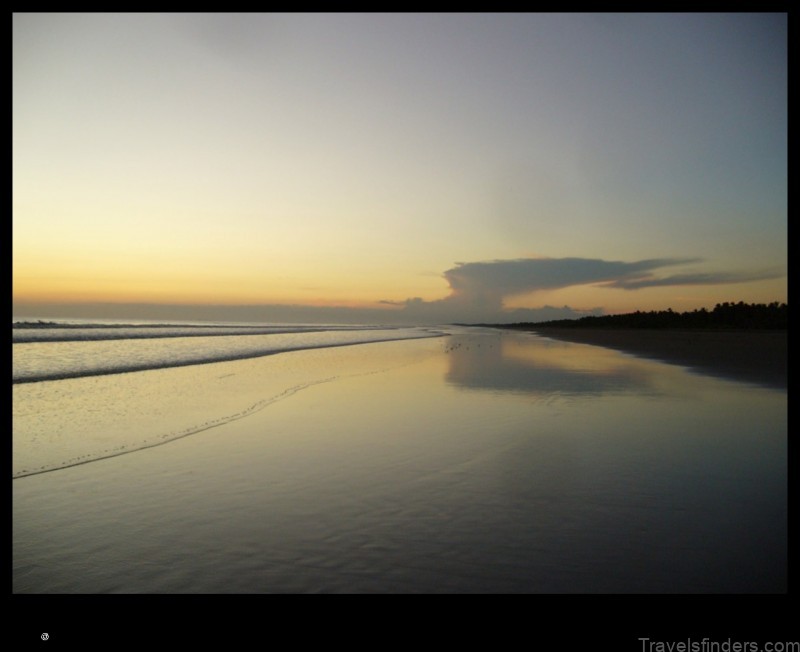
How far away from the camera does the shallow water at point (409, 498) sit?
5578 millimetres

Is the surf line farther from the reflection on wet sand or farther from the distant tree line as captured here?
the distant tree line

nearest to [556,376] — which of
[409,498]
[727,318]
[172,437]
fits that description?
[172,437]

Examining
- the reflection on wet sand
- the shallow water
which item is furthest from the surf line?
the reflection on wet sand

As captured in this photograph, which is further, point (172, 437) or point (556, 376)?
point (556, 376)

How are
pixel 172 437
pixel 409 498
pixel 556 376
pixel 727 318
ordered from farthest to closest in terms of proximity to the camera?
pixel 727 318, pixel 556 376, pixel 172 437, pixel 409 498

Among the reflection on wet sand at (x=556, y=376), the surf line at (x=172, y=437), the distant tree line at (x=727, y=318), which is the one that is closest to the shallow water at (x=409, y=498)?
the surf line at (x=172, y=437)

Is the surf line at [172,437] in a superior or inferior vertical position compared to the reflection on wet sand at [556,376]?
inferior

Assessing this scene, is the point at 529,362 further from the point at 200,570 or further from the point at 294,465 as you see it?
the point at 200,570

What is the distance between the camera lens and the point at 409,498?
25.6ft

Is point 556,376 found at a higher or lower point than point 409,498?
higher

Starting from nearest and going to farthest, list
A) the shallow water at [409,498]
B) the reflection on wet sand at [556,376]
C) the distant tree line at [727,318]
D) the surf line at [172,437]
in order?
the shallow water at [409,498]
the surf line at [172,437]
the reflection on wet sand at [556,376]
the distant tree line at [727,318]

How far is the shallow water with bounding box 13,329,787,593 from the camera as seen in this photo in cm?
558

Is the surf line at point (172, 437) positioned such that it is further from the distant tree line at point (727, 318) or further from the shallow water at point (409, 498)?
the distant tree line at point (727, 318)

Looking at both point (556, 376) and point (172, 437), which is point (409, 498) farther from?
point (556, 376)
